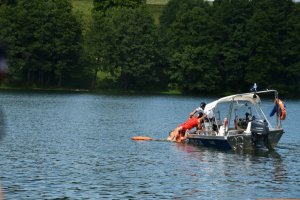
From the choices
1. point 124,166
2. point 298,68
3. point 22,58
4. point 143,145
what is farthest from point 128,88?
point 124,166

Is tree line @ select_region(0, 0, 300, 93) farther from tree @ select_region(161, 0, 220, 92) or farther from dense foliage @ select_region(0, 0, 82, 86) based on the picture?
dense foliage @ select_region(0, 0, 82, 86)

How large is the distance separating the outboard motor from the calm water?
25.4 inches

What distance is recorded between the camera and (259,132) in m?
47.8

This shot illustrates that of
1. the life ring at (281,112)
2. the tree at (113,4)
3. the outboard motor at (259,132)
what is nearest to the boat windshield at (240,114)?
the life ring at (281,112)

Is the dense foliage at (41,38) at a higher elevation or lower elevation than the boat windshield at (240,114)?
higher

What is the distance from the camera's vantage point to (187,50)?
502 ft

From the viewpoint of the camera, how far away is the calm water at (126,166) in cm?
3153

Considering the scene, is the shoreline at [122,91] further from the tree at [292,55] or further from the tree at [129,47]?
the tree at [292,55]

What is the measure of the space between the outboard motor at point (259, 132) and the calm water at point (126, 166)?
64 centimetres

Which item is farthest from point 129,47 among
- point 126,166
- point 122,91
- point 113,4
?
point 126,166

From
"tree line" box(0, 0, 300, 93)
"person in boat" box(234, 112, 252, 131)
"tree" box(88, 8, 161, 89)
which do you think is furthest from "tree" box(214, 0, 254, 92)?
"person in boat" box(234, 112, 252, 131)

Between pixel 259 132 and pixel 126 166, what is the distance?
421 inches

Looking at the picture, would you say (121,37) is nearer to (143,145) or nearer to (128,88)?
(128,88)

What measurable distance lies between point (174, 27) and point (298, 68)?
1031 inches
